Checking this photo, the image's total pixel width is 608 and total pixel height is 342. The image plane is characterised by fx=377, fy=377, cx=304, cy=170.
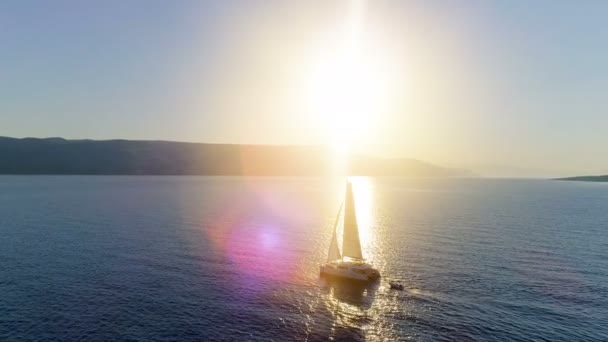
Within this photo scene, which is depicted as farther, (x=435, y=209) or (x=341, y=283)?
(x=435, y=209)

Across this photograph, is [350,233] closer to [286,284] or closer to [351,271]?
[351,271]

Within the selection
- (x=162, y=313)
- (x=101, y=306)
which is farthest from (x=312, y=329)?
(x=101, y=306)

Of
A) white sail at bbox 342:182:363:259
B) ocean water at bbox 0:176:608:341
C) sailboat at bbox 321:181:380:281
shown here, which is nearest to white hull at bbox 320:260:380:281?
sailboat at bbox 321:181:380:281

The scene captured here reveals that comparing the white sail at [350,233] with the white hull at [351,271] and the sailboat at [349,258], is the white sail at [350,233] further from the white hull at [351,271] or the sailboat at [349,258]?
the white hull at [351,271]

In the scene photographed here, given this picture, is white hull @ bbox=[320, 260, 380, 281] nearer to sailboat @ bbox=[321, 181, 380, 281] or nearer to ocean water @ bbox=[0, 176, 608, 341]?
sailboat @ bbox=[321, 181, 380, 281]

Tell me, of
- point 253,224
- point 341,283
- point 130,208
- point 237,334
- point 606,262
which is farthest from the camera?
point 130,208

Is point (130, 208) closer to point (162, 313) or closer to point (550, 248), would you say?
point (162, 313)

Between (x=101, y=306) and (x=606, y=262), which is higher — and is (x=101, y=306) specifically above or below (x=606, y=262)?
below

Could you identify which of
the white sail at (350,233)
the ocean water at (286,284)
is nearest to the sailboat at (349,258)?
the white sail at (350,233)
